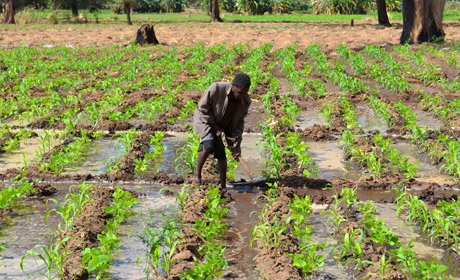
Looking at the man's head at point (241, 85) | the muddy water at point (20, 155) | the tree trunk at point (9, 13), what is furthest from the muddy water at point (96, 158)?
the tree trunk at point (9, 13)

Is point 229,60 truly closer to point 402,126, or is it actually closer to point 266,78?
point 266,78

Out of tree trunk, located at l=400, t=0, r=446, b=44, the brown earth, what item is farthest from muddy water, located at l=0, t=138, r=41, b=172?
tree trunk, located at l=400, t=0, r=446, b=44

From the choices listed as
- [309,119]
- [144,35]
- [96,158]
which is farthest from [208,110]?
[144,35]

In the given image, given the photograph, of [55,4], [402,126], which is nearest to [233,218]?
[402,126]

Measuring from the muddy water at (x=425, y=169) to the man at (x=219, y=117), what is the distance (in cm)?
234

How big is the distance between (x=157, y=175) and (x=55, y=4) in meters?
46.6

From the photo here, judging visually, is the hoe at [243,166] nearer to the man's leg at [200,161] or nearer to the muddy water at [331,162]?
Answer: the man's leg at [200,161]

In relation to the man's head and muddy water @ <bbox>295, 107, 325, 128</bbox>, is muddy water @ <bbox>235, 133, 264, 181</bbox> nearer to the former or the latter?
muddy water @ <bbox>295, 107, 325, 128</bbox>

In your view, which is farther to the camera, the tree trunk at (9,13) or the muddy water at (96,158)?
the tree trunk at (9,13)

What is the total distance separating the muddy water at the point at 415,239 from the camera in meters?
5.03

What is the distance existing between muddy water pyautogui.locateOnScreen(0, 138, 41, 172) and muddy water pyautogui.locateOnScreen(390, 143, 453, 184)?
16.2 ft

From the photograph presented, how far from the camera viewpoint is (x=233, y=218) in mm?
6121

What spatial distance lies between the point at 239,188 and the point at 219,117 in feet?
3.09

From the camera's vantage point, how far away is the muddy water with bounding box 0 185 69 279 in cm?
482
